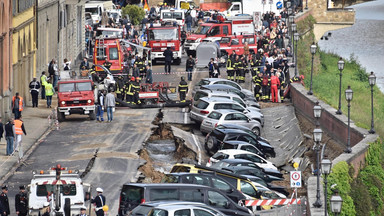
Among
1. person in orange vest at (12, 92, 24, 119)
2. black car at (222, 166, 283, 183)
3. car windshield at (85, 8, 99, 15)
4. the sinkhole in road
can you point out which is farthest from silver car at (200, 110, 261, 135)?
car windshield at (85, 8, 99, 15)

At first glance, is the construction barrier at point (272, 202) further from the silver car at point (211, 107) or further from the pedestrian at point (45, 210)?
the silver car at point (211, 107)

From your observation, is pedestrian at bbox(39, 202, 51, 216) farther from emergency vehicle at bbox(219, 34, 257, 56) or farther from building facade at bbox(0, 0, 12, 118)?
emergency vehicle at bbox(219, 34, 257, 56)

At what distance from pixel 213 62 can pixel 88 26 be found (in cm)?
2200

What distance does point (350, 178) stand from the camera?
38125mm

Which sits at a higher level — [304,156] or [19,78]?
[19,78]

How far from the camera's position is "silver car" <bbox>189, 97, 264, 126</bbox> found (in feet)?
157

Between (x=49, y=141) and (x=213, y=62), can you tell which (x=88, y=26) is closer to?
(x=213, y=62)

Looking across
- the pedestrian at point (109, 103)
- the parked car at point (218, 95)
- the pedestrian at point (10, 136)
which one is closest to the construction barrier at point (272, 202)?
the pedestrian at point (10, 136)

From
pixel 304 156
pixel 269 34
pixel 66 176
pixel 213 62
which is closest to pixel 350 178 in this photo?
pixel 304 156

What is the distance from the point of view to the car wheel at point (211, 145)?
43062mm

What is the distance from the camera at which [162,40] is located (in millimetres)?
66750

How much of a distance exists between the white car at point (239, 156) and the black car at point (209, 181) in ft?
27.9

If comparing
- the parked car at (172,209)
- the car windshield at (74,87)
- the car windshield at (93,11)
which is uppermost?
the car windshield at (93,11)

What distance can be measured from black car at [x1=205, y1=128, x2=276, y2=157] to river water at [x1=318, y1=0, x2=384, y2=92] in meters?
41.5
